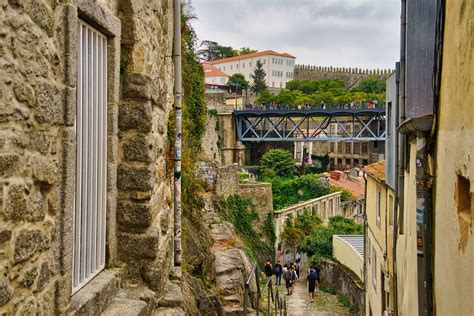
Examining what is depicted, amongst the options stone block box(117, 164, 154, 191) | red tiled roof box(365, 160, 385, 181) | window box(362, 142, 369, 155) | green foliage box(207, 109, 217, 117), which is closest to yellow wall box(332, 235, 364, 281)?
red tiled roof box(365, 160, 385, 181)

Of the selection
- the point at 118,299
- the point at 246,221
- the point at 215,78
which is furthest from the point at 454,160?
the point at 215,78

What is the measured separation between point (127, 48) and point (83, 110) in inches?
40.7

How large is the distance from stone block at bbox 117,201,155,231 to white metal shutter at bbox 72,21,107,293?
0.94 feet

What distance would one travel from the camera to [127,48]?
4555mm

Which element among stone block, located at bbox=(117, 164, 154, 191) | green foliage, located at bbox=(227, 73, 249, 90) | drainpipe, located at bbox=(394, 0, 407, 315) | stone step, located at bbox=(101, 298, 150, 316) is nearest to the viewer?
stone step, located at bbox=(101, 298, 150, 316)

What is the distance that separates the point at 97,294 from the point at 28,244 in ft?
4.33

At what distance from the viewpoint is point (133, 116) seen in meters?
4.53

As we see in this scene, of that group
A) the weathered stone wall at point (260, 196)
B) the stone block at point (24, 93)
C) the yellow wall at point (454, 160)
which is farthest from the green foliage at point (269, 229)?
the stone block at point (24, 93)

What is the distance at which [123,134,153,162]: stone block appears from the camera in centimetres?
450

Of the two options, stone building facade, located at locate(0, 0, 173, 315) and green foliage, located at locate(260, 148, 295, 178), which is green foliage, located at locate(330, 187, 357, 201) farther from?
stone building facade, located at locate(0, 0, 173, 315)

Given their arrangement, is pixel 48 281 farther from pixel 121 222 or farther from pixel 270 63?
pixel 270 63

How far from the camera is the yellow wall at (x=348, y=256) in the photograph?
17688 millimetres

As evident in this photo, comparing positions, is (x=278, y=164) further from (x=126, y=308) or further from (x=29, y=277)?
(x=29, y=277)

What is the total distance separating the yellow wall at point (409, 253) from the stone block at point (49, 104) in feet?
14.1
